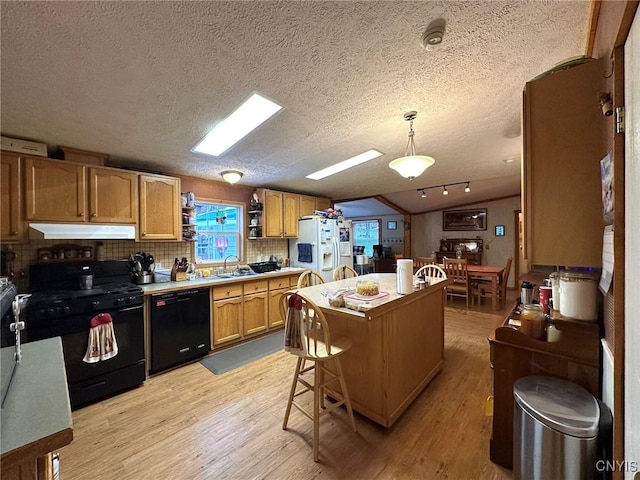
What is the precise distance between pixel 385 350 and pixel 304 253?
2.81 metres

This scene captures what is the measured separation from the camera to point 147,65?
141 cm

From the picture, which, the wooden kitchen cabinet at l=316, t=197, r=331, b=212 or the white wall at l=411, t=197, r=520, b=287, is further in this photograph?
the white wall at l=411, t=197, r=520, b=287

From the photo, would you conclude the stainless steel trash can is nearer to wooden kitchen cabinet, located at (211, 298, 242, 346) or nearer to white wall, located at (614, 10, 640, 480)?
white wall, located at (614, 10, 640, 480)

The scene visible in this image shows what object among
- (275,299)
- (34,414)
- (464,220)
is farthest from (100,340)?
(464,220)

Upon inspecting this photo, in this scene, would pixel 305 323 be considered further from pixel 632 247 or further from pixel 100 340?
pixel 100 340

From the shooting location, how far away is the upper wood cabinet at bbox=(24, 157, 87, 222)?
2.23 metres

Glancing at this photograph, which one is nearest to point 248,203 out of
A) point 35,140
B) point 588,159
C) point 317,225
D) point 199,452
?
point 317,225

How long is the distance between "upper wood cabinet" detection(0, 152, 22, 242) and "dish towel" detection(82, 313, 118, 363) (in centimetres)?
99

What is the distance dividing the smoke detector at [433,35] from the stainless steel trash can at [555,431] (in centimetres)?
179

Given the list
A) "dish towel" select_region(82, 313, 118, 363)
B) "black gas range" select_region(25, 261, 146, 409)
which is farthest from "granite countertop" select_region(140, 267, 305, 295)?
"dish towel" select_region(82, 313, 118, 363)

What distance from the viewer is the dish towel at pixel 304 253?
4.40m

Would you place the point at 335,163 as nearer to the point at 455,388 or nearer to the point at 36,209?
the point at 455,388

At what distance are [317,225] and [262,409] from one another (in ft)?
9.07

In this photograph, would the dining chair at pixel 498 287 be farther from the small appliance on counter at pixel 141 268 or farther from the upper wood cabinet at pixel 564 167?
the small appliance on counter at pixel 141 268
